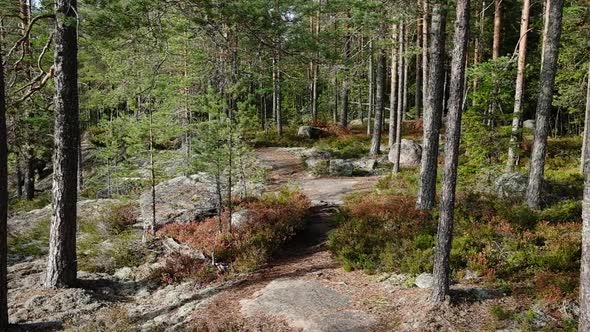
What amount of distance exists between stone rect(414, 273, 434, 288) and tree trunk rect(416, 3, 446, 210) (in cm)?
366

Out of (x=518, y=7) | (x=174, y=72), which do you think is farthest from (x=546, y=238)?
(x=518, y=7)

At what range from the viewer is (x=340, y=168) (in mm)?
22250

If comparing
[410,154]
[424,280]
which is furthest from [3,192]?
[410,154]

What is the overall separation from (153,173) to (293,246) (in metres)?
4.65

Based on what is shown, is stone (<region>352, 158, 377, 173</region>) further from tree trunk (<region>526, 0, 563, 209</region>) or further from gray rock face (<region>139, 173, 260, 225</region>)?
tree trunk (<region>526, 0, 563, 209</region>)

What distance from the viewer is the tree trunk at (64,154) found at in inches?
352

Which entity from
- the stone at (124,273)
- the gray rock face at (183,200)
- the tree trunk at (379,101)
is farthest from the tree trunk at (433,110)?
the tree trunk at (379,101)

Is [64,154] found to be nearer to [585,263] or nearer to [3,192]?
[3,192]

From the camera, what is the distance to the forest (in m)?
8.16

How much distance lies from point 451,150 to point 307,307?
4.07m

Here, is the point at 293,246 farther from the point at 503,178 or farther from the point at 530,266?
→ the point at 503,178

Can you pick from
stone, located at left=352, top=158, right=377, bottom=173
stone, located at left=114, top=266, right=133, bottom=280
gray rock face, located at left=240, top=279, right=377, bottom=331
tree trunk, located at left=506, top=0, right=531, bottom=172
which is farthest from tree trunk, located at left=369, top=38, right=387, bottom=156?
stone, located at left=114, top=266, right=133, bottom=280

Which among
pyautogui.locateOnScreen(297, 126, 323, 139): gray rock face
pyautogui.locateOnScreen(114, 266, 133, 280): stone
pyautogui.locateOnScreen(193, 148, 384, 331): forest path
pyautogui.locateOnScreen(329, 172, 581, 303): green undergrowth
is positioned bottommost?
pyautogui.locateOnScreen(114, 266, 133, 280): stone

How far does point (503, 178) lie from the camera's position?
14203mm
